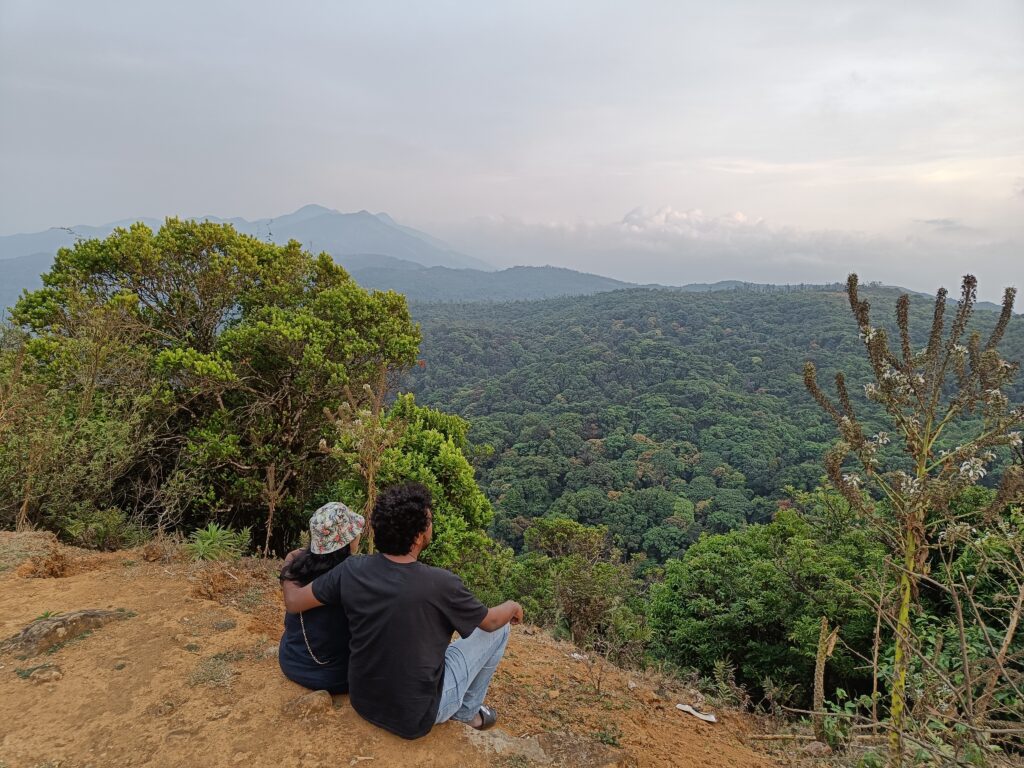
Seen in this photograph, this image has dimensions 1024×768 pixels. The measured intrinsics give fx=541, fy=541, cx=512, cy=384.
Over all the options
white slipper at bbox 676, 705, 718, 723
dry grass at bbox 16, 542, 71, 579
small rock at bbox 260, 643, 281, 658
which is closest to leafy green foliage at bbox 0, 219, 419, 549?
dry grass at bbox 16, 542, 71, 579

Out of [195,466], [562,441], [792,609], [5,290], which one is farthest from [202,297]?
[5,290]

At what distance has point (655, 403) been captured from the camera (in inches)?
2420

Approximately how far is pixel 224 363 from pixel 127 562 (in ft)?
11.9

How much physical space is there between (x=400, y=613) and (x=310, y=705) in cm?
105

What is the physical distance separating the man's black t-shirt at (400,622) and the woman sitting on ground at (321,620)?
0.75 feet

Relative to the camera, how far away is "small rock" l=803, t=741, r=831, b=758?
3639 mm

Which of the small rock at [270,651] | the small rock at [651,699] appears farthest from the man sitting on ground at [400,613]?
the small rock at [651,699]

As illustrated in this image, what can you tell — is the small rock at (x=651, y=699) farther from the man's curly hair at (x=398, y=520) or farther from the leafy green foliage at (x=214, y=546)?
the leafy green foliage at (x=214, y=546)

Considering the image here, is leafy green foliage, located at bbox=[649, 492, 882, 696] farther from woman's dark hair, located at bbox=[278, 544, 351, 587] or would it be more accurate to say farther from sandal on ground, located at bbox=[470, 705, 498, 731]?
woman's dark hair, located at bbox=[278, 544, 351, 587]

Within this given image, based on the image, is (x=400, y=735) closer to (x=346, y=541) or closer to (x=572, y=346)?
(x=346, y=541)

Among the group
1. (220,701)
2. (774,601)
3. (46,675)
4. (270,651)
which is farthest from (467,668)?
(774,601)

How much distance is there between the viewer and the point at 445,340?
90.6 meters

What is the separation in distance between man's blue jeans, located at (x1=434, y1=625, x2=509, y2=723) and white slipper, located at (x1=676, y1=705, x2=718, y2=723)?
2.27 metres

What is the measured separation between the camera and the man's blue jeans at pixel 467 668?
2803 millimetres
